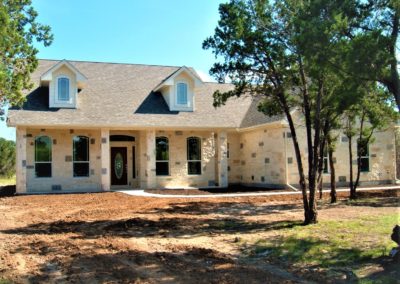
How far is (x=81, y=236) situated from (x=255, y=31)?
21.1 ft

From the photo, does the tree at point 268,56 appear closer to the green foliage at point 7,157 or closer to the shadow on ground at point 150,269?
the shadow on ground at point 150,269

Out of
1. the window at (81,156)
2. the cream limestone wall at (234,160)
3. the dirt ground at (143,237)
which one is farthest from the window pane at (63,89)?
the cream limestone wall at (234,160)

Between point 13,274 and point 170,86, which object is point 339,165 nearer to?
point 170,86

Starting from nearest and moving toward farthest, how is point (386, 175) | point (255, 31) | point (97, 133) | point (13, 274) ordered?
point (13, 274), point (255, 31), point (97, 133), point (386, 175)

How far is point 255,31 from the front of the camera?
11.0 m

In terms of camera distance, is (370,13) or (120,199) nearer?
(370,13)

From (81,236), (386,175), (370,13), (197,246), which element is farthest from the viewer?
(386,175)

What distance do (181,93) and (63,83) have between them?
6086mm

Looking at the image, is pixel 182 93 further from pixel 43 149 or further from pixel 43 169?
pixel 43 169

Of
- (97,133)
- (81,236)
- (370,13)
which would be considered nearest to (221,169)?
(97,133)

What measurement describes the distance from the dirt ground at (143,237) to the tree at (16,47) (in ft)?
10.3

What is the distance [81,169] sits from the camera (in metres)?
22.1

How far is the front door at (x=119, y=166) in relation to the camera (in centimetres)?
2367

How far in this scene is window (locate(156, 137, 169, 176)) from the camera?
23.2 m
